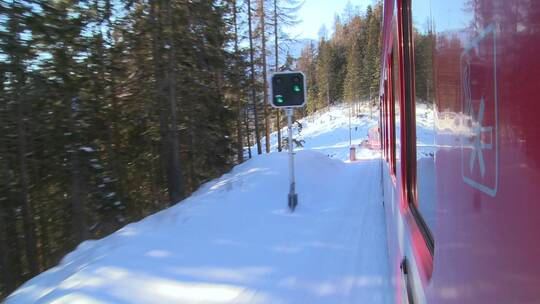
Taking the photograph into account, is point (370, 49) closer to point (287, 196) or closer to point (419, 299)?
point (287, 196)

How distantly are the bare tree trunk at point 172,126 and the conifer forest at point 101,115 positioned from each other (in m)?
0.05

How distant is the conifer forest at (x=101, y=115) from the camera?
10.3m

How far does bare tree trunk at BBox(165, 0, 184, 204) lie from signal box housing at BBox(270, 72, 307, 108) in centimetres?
527

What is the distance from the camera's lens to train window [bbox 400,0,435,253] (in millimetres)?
1654

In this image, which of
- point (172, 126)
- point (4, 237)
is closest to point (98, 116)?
point (172, 126)

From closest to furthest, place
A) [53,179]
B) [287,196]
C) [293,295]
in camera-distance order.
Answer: [293,295] → [287,196] → [53,179]

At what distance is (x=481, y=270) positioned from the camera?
2.72 feet

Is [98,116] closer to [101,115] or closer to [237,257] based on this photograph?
[101,115]

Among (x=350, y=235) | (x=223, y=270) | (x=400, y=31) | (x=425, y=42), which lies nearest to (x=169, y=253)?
(x=223, y=270)

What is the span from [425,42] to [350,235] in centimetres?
621

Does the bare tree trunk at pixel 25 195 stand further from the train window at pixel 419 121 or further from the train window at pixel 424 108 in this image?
the train window at pixel 424 108

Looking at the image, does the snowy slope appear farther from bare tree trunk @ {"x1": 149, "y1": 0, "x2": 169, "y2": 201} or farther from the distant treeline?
bare tree trunk @ {"x1": 149, "y1": 0, "x2": 169, "y2": 201}

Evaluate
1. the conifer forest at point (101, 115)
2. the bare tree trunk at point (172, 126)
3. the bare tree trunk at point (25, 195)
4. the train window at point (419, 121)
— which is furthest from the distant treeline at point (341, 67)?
the train window at point (419, 121)

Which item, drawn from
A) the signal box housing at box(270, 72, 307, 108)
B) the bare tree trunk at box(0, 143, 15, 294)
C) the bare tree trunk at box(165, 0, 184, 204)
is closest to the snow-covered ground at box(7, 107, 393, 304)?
the signal box housing at box(270, 72, 307, 108)
